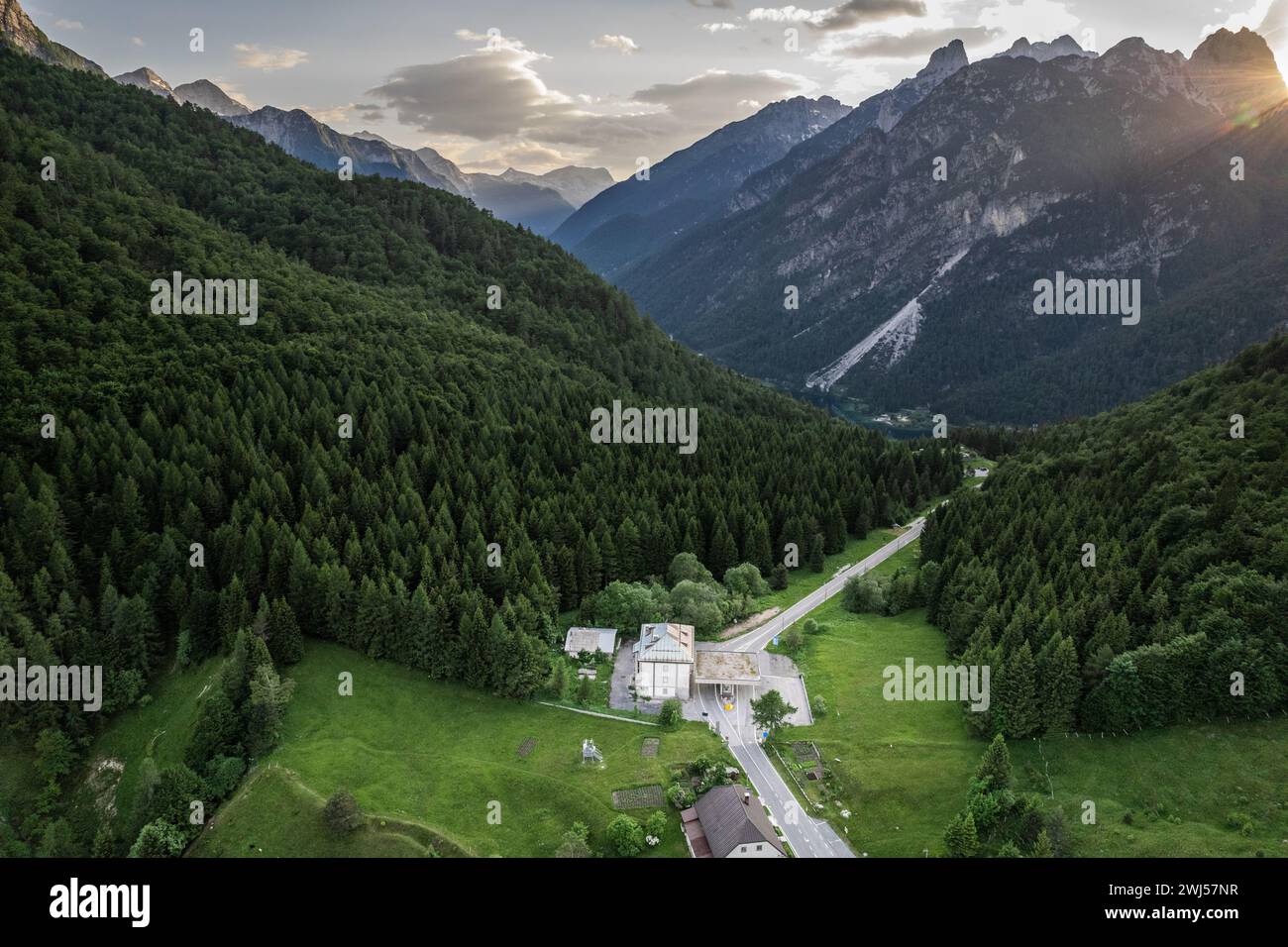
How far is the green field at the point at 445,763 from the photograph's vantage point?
5709 cm

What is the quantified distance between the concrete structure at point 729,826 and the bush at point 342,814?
23135 millimetres

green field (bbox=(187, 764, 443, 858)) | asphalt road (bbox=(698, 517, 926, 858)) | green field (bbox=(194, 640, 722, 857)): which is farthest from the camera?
green field (bbox=(194, 640, 722, 857))

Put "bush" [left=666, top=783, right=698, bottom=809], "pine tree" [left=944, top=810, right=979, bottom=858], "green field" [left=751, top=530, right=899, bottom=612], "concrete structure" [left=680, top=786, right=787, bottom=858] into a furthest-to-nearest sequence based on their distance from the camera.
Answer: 1. "green field" [left=751, top=530, right=899, bottom=612]
2. "bush" [left=666, top=783, right=698, bottom=809]
3. "pine tree" [left=944, top=810, right=979, bottom=858]
4. "concrete structure" [left=680, top=786, right=787, bottom=858]

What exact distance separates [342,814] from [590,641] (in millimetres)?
30365

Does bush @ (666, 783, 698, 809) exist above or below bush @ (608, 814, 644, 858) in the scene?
above

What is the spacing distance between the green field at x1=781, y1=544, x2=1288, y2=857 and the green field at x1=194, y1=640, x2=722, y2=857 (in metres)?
12.7

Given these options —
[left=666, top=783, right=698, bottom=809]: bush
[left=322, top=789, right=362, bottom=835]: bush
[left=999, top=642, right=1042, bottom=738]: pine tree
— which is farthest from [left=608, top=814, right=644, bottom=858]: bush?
[left=999, top=642, right=1042, bottom=738]: pine tree

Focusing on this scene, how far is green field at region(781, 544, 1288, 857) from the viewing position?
2064 inches

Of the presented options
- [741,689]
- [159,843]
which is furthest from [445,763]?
[741,689]

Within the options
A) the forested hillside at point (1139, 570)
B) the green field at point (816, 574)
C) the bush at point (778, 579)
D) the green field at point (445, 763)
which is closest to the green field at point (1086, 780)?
the forested hillside at point (1139, 570)

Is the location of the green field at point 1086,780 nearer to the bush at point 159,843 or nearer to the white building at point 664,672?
the white building at point 664,672

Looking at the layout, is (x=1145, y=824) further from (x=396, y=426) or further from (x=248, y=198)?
(x=248, y=198)

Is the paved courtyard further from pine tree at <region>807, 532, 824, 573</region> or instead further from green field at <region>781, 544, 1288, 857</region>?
pine tree at <region>807, 532, 824, 573</region>

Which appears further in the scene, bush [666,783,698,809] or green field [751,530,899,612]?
green field [751,530,899,612]
